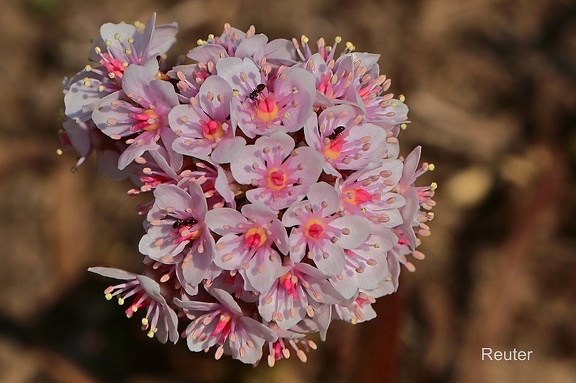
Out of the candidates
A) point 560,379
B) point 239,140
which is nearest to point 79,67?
point 239,140

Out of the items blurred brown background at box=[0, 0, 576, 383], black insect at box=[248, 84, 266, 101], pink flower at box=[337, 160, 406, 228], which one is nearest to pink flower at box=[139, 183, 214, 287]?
black insect at box=[248, 84, 266, 101]

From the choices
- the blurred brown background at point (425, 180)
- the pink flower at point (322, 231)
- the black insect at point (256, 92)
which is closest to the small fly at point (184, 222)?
the pink flower at point (322, 231)

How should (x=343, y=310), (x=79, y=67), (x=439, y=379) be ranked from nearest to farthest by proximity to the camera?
(x=343, y=310) → (x=439, y=379) → (x=79, y=67)

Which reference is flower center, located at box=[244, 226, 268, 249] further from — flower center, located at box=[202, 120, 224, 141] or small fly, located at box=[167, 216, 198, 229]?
flower center, located at box=[202, 120, 224, 141]

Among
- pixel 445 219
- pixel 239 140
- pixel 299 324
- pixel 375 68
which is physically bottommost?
pixel 299 324

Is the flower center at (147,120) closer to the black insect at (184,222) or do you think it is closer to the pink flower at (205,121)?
the pink flower at (205,121)

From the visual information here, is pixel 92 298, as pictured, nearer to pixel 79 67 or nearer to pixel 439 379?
pixel 79 67

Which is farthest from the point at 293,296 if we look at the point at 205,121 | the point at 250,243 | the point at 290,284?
the point at 205,121
